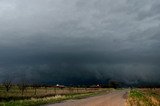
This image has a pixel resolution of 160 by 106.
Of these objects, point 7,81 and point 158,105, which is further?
point 7,81

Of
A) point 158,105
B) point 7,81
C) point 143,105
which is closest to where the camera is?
point 143,105

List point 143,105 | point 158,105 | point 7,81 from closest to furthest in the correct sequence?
point 143,105 → point 158,105 → point 7,81

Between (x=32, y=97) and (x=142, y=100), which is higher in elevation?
(x=32, y=97)

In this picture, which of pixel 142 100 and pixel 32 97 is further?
pixel 32 97

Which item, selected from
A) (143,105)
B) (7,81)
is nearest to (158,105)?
(143,105)

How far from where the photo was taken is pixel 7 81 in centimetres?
10238

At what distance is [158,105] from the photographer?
151 feet

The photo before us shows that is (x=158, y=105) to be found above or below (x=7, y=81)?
below

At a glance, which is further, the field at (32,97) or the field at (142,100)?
the field at (142,100)

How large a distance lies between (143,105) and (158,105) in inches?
245

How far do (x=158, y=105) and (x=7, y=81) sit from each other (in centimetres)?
6626

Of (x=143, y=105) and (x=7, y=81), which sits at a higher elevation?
(x=7, y=81)

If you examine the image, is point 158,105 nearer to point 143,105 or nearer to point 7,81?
point 143,105

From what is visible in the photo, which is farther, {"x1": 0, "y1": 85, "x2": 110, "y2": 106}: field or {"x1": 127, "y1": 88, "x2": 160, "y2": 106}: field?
{"x1": 127, "y1": 88, "x2": 160, "y2": 106}: field
